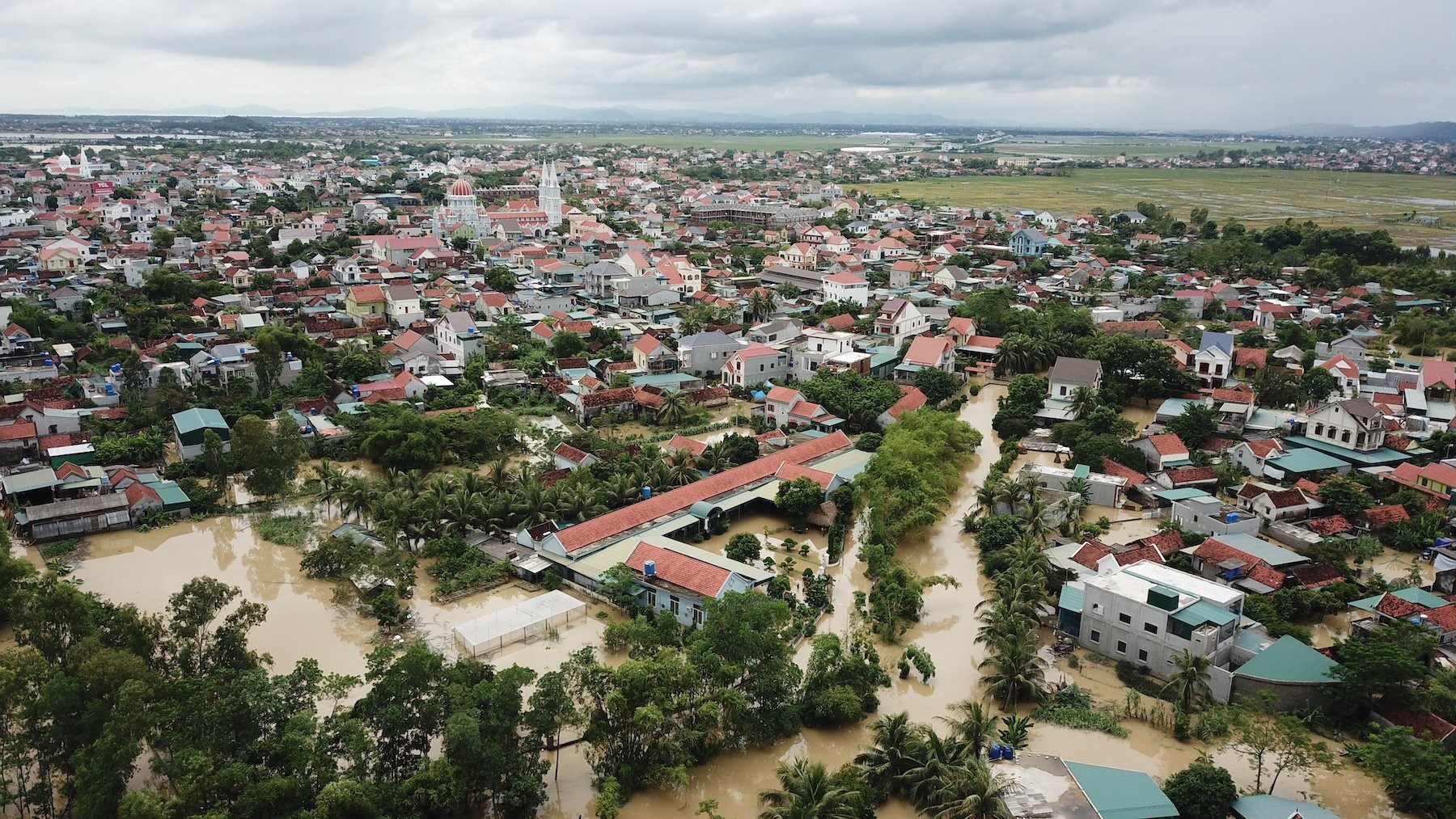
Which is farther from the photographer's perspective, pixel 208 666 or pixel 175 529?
pixel 175 529

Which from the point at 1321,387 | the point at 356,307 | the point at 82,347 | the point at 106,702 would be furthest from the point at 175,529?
the point at 1321,387

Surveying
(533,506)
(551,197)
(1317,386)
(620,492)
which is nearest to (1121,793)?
(620,492)

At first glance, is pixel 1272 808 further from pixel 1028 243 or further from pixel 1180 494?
pixel 1028 243

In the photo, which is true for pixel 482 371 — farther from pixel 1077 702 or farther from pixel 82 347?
pixel 1077 702

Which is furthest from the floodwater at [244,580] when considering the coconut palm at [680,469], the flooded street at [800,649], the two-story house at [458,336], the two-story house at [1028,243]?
the two-story house at [1028,243]

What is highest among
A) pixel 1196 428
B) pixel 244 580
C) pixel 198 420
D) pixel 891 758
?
pixel 1196 428

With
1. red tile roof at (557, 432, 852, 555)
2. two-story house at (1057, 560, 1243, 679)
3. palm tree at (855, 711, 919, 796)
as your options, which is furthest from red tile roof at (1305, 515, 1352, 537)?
palm tree at (855, 711, 919, 796)

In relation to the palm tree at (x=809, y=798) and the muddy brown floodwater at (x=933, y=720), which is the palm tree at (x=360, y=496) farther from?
the palm tree at (x=809, y=798)
